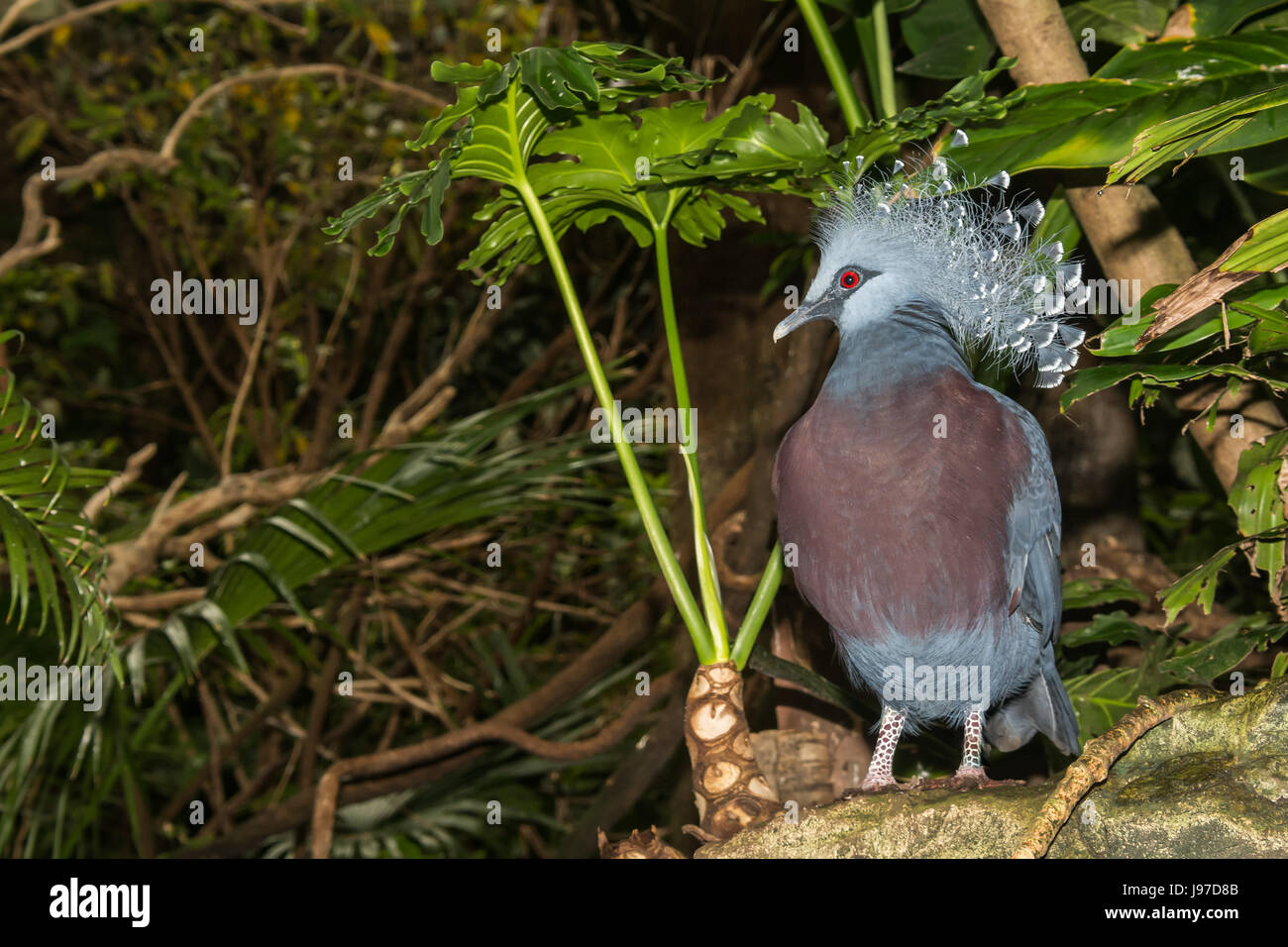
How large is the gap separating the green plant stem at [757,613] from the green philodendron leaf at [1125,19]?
42.5 inches

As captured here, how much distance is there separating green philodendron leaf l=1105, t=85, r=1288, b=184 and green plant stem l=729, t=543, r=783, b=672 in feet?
1.74

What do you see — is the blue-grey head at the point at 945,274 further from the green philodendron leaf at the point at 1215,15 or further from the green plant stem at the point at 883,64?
the green philodendron leaf at the point at 1215,15

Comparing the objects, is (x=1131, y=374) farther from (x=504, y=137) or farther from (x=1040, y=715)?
(x=504, y=137)

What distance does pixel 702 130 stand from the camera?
1305 millimetres

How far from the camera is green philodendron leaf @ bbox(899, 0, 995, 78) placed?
1.77 m

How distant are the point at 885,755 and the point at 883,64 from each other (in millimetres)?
1006

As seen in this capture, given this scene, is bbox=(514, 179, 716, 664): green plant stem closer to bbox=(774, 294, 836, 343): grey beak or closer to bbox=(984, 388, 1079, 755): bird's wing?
bbox=(774, 294, 836, 343): grey beak

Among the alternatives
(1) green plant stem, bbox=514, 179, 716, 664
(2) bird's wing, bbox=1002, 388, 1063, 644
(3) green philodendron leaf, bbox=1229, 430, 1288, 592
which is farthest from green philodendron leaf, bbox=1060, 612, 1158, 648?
(1) green plant stem, bbox=514, 179, 716, 664

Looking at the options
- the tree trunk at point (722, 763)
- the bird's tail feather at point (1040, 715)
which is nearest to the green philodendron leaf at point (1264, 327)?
the bird's tail feather at point (1040, 715)

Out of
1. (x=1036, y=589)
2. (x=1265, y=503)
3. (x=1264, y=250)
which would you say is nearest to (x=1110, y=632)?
(x=1265, y=503)
